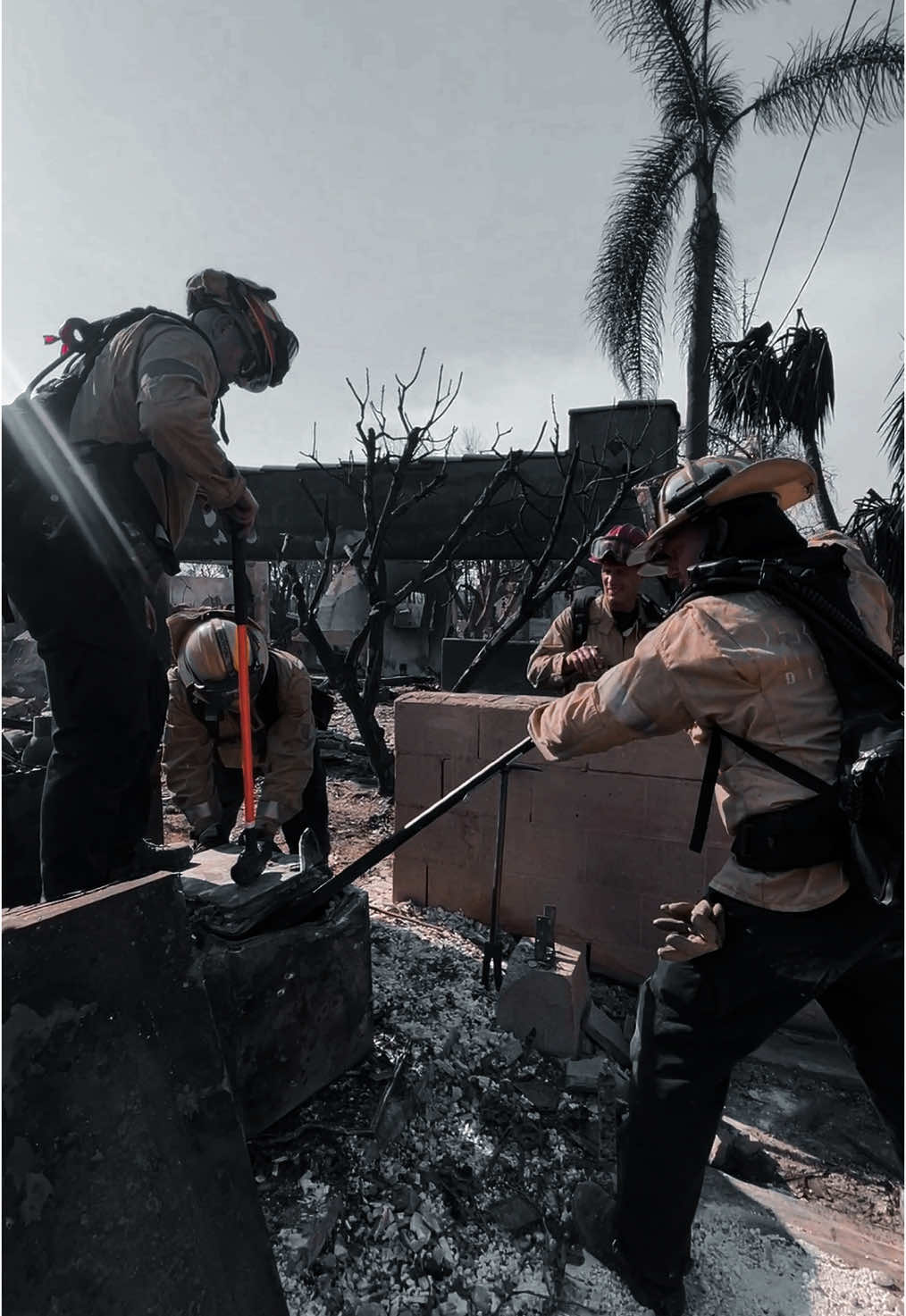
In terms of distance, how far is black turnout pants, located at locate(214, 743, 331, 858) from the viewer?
3998 mm

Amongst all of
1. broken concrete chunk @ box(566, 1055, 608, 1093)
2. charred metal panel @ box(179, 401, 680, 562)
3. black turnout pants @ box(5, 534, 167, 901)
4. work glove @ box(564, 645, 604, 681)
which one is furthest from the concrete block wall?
charred metal panel @ box(179, 401, 680, 562)

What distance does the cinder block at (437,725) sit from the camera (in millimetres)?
3766

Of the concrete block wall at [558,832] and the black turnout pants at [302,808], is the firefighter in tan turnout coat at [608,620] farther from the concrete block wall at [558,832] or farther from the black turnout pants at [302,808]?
the black turnout pants at [302,808]

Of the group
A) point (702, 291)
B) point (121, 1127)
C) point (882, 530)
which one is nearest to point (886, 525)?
point (882, 530)

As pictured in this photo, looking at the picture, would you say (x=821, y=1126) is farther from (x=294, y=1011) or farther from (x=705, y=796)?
(x=294, y=1011)

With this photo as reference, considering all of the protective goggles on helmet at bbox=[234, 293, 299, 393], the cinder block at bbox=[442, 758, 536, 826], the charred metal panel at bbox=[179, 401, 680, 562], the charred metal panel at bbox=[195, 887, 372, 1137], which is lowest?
the charred metal panel at bbox=[195, 887, 372, 1137]

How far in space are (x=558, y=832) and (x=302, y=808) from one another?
1385 mm

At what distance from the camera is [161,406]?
2168mm

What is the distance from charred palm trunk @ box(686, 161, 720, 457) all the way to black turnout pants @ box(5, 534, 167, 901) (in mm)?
8553

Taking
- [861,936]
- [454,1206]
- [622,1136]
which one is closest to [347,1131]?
[454,1206]

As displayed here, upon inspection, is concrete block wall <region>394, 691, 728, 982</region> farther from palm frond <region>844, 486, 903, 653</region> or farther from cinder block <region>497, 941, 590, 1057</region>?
palm frond <region>844, 486, 903, 653</region>

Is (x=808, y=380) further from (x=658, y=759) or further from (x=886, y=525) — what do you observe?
(x=658, y=759)

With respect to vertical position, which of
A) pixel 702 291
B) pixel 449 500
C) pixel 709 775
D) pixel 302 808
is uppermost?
pixel 702 291

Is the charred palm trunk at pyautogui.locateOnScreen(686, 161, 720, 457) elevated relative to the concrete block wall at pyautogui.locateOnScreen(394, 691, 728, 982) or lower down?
elevated
